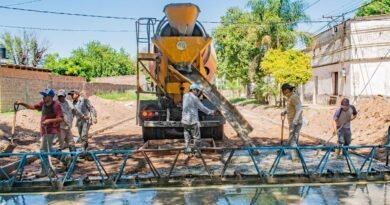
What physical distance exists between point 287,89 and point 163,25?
3459 mm

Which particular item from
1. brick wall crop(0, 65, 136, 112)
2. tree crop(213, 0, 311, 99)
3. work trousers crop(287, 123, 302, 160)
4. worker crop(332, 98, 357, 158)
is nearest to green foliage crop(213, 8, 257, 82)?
tree crop(213, 0, 311, 99)

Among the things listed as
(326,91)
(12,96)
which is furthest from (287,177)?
(326,91)

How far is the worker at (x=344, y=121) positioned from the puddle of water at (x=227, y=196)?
2.41m

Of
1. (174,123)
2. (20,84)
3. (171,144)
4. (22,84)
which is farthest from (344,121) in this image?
(22,84)

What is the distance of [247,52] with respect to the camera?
113 ft

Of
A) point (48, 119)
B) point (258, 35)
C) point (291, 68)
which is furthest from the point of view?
point (258, 35)

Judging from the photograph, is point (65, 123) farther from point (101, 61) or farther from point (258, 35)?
point (101, 61)

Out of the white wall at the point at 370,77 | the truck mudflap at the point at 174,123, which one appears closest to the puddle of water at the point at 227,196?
the truck mudflap at the point at 174,123

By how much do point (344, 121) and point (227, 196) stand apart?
4019 mm

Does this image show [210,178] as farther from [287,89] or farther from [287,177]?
[287,89]

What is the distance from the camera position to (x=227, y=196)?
623 cm

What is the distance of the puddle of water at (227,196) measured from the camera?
5.95 metres

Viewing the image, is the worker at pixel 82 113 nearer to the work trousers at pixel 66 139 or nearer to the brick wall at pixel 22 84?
the work trousers at pixel 66 139

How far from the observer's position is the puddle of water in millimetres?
5945
